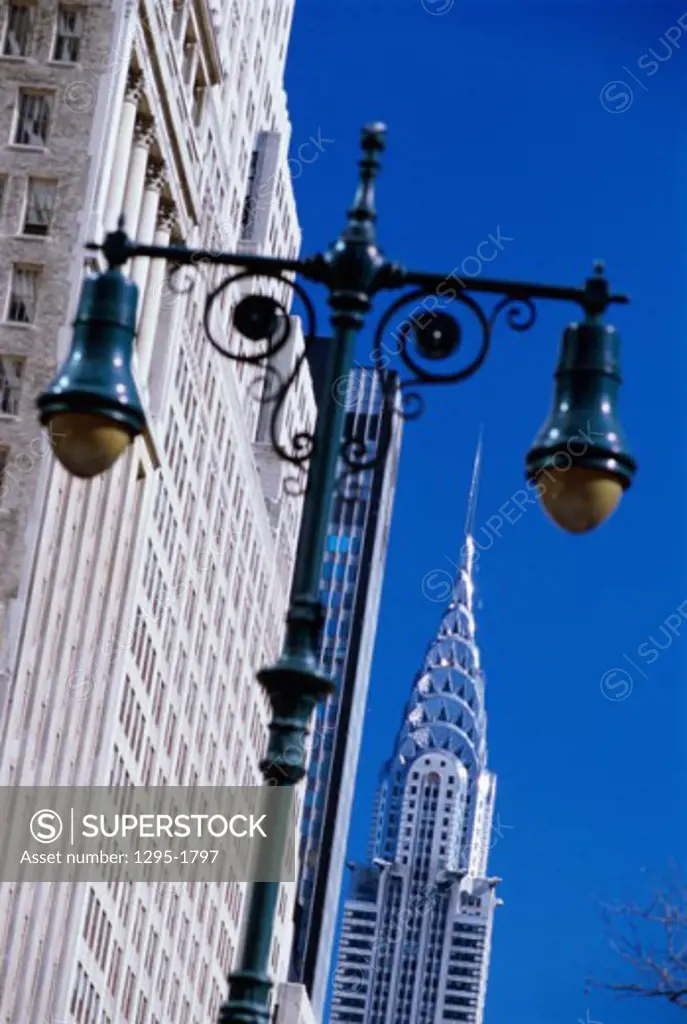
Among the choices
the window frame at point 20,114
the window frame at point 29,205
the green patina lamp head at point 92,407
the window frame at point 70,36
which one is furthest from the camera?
the window frame at point 70,36

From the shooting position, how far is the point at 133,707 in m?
93.6

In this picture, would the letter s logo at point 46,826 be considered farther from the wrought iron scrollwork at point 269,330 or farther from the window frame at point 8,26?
the wrought iron scrollwork at point 269,330

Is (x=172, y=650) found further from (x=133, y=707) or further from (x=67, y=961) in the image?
(x=67, y=961)

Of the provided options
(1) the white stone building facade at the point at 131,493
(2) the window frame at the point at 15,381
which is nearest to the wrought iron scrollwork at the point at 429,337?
(1) the white stone building facade at the point at 131,493

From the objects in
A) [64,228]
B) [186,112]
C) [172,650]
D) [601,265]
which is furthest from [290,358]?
[601,265]

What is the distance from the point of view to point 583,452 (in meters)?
19.6

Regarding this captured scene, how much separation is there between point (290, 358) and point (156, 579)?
4105 centimetres

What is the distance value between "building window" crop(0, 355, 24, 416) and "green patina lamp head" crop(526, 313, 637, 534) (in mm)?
56793

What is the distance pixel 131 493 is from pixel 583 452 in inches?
2714

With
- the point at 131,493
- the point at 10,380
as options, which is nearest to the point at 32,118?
the point at 10,380

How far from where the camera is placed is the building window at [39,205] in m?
78.3

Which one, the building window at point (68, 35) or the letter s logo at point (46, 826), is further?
the building window at point (68, 35)

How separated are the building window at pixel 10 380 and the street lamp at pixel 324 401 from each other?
183 feet

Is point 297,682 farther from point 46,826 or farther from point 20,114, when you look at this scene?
point 20,114
